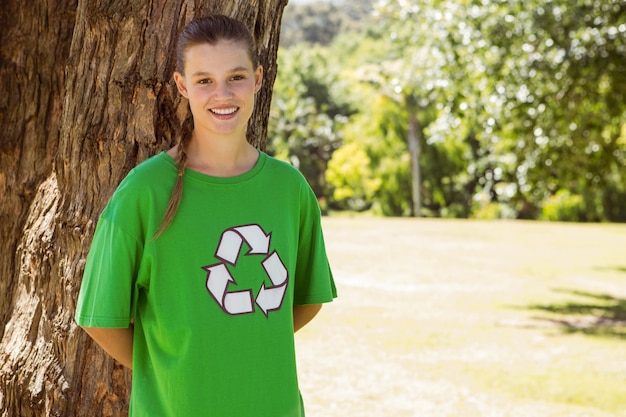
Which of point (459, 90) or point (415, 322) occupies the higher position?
point (459, 90)

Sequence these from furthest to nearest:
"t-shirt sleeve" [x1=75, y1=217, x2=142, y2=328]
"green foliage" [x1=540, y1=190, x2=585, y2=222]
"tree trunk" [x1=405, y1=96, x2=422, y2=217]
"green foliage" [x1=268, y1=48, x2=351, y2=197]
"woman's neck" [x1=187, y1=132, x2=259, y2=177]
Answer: "green foliage" [x1=268, y1=48, x2=351, y2=197]
"tree trunk" [x1=405, y1=96, x2=422, y2=217]
"green foliage" [x1=540, y1=190, x2=585, y2=222]
"woman's neck" [x1=187, y1=132, x2=259, y2=177]
"t-shirt sleeve" [x1=75, y1=217, x2=142, y2=328]

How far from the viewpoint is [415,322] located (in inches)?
460

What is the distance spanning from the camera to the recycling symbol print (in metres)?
2.28

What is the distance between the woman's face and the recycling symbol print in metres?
0.27

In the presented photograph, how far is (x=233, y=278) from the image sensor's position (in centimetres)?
229

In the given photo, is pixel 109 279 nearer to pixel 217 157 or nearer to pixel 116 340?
pixel 116 340

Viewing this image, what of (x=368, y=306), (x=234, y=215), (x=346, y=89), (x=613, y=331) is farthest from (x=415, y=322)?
(x=346, y=89)

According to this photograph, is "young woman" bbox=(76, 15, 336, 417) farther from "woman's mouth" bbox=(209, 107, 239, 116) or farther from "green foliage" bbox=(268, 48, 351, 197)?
"green foliage" bbox=(268, 48, 351, 197)

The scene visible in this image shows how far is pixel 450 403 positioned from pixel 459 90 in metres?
5.90

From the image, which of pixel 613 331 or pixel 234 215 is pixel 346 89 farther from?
pixel 234 215

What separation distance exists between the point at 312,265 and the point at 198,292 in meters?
0.44

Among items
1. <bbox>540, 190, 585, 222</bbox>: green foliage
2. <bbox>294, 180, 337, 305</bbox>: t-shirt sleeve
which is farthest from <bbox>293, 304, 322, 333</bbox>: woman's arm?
<bbox>540, 190, 585, 222</bbox>: green foliage


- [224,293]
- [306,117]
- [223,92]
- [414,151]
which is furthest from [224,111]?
[306,117]

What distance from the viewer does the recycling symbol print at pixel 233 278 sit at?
2279 mm
